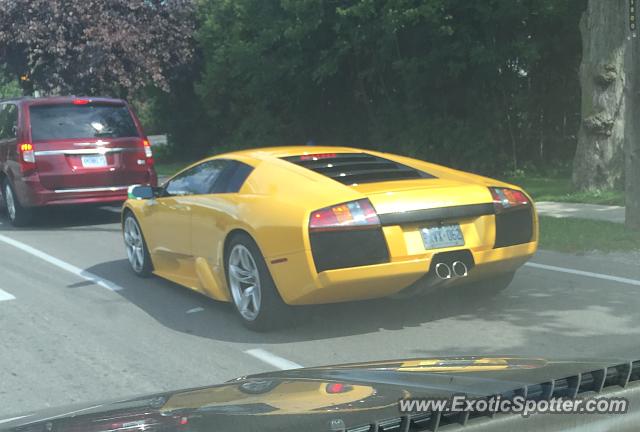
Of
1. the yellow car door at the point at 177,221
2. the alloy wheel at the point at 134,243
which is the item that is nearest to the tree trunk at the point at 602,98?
the alloy wheel at the point at 134,243

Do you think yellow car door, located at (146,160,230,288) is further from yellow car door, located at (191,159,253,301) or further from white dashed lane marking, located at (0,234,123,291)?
white dashed lane marking, located at (0,234,123,291)

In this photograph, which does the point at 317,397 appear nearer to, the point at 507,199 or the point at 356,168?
the point at 507,199

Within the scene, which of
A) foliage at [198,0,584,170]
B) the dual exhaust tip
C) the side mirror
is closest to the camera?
the dual exhaust tip

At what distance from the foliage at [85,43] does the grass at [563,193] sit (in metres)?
11.7

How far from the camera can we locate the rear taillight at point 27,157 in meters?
12.6

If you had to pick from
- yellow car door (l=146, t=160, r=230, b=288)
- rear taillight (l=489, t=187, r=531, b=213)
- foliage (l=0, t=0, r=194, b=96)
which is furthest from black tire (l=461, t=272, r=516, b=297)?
foliage (l=0, t=0, r=194, b=96)

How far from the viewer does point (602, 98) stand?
568 inches

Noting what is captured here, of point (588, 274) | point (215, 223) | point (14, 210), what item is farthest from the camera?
point (14, 210)

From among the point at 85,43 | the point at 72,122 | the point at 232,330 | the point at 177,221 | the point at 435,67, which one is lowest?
the point at 232,330

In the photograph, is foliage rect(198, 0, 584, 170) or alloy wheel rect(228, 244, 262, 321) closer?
alloy wheel rect(228, 244, 262, 321)

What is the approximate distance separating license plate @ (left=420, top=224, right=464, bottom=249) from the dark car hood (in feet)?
9.42

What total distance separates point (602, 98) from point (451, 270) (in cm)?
930

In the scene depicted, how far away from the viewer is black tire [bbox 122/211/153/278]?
8703 mm

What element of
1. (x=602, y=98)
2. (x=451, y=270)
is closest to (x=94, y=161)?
(x=451, y=270)
